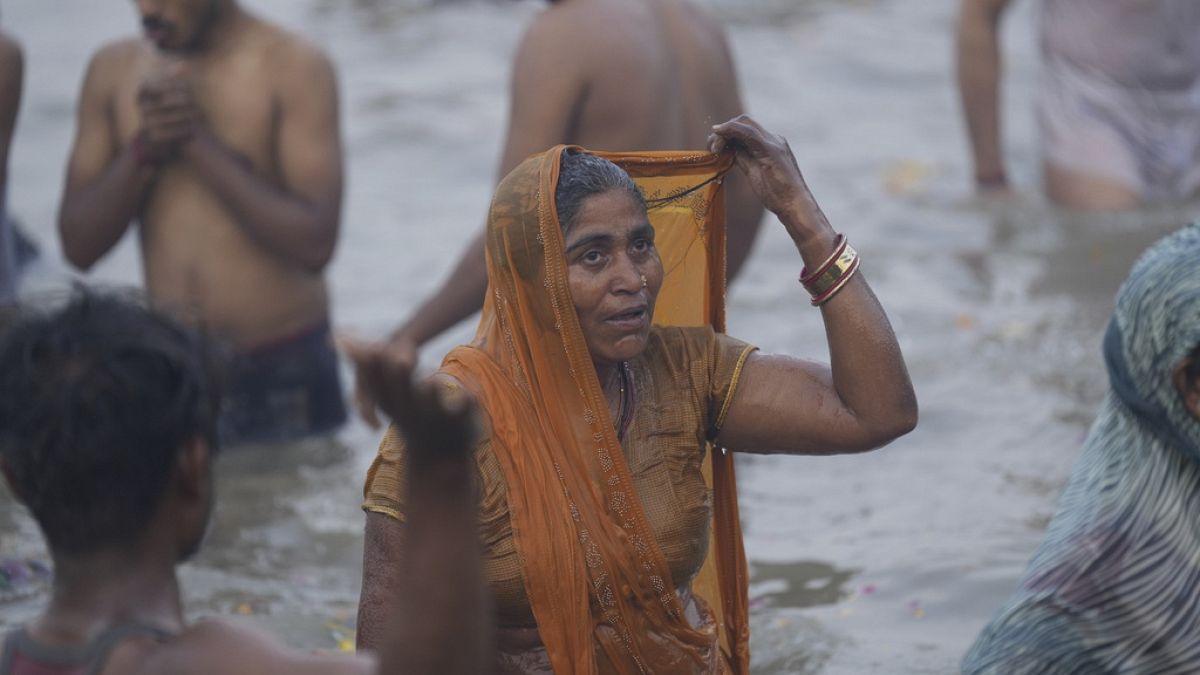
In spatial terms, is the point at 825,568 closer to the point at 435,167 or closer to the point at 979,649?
the point at 979,649

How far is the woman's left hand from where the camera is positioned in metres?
3.45

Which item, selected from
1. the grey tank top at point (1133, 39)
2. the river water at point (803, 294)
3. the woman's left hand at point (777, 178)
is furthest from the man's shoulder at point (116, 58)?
the grey tank top at point (1133, 39)

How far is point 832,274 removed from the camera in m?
3.42

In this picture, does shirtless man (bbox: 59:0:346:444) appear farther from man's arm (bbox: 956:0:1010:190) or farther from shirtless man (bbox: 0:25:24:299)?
man's arm (bbox: 956:0:1010:190)

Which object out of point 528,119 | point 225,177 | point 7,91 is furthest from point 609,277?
point 7,91

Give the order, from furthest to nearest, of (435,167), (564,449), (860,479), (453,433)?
(435,167) < (860,479) < (564,449) < (453,433)

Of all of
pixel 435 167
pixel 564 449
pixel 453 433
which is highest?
pixel 453 433

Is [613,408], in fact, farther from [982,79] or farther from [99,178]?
[982,79]

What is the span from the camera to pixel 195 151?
18.1ft

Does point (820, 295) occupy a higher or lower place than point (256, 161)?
higher

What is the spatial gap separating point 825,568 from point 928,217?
4937 mm

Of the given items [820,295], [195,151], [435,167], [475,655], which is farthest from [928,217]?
[475,655]

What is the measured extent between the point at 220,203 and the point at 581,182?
2631mm

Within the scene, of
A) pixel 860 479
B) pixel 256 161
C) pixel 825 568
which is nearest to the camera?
pixel 825 568
